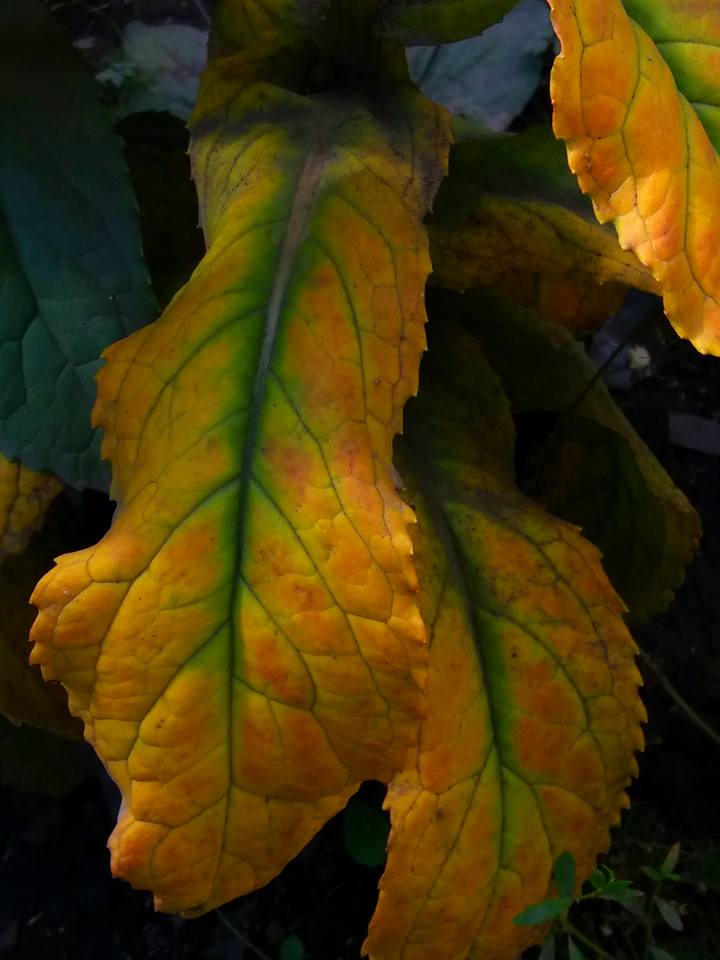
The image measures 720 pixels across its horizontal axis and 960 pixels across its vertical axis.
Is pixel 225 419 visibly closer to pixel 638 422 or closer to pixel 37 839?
pixel 37 839

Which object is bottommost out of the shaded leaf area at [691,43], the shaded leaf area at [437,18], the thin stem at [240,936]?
the thin stem at [240,936]

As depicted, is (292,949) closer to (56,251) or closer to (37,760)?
(37,760)

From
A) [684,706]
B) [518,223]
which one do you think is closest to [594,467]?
[684,706]

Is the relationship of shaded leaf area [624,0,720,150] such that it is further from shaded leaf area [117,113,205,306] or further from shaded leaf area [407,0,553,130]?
shaded leaf area [407,0,553,130]

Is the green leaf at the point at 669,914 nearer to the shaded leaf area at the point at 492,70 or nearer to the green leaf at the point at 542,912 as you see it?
the green leaf at the point at 542,912

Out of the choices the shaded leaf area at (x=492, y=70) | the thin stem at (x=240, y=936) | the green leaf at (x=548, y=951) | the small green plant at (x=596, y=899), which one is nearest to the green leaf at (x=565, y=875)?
the small green plant at (x=596, y=899)

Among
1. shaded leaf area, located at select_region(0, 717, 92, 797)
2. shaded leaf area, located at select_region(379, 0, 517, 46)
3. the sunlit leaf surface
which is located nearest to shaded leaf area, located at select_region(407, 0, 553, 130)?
the sunlit leaf surface
